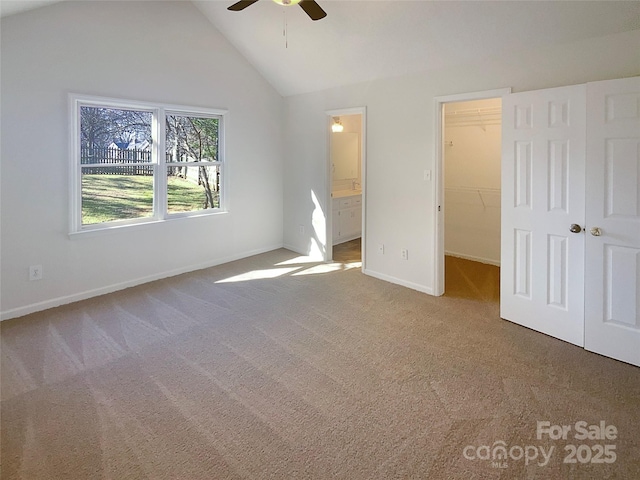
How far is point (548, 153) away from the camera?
3201mm

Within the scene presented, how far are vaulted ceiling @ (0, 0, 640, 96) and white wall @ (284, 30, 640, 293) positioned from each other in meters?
0.12

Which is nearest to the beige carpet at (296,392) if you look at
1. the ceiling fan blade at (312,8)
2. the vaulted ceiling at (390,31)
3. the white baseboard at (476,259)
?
the white baseboard at (476,259)

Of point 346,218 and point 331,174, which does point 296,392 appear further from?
point 346,218

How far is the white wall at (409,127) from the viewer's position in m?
3.11

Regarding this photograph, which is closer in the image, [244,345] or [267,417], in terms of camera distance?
[267,417]

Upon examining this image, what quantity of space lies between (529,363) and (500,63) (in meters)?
2.65

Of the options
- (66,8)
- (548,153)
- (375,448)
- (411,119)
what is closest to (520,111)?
(548,153)

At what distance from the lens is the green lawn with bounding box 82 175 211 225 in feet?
14.1

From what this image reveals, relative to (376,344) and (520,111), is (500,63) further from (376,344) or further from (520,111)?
(376,344)

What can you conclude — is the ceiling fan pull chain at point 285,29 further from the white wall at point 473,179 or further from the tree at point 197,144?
the white wall at point 473,179

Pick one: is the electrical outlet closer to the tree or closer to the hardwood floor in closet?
the tree

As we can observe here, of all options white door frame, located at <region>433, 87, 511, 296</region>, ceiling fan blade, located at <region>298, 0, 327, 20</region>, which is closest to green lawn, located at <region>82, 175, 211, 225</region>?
ceiling fan blade, located at <region>298, 0, 327, 20</region>

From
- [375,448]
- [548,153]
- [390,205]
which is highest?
[548,153]

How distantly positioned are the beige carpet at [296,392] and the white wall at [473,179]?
1.89 m
